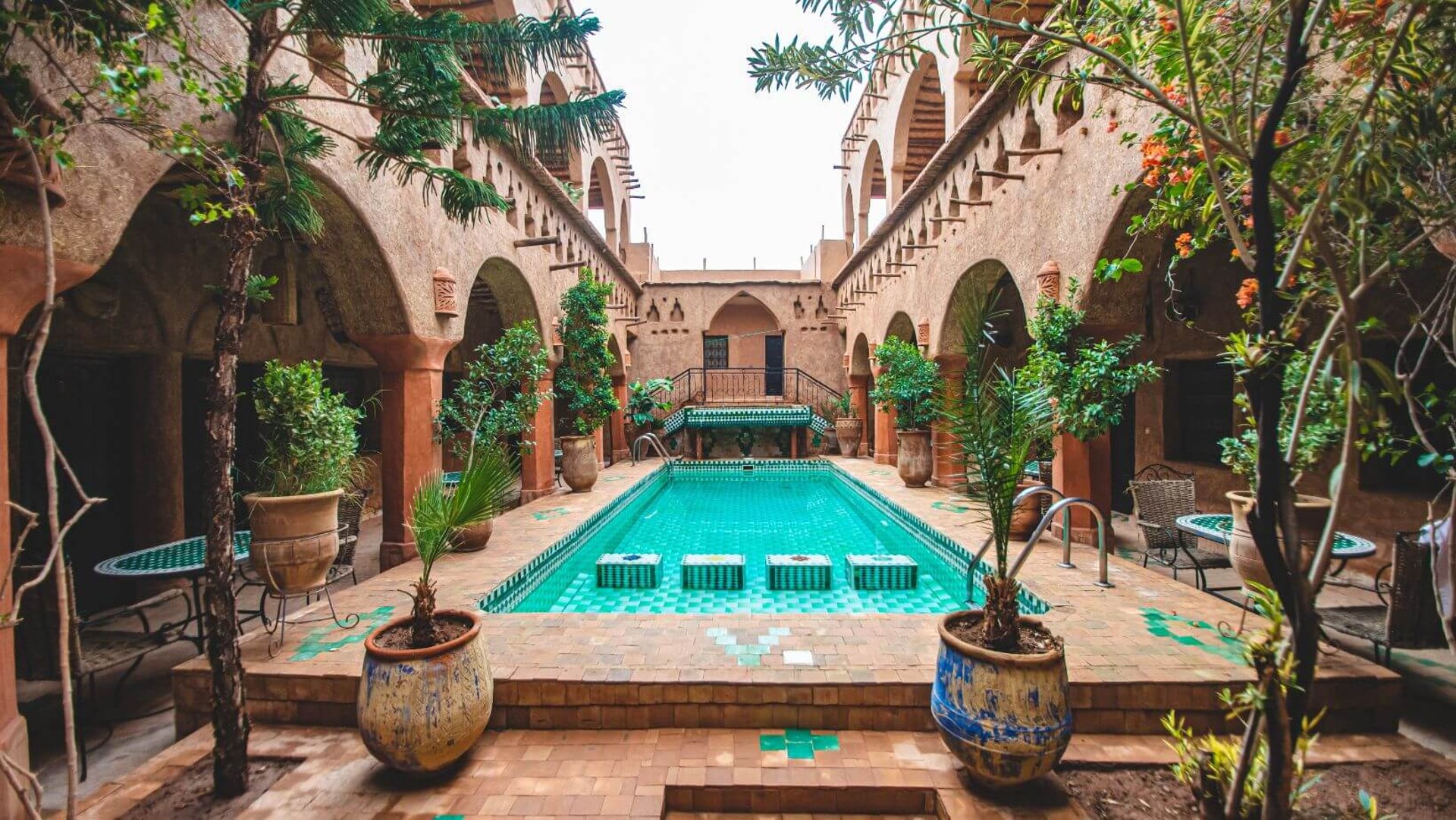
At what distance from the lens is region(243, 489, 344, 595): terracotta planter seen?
405 cm

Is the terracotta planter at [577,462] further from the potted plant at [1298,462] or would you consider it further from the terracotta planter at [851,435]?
the potted plant at [1298,462]

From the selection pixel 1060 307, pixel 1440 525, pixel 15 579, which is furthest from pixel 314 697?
pixel 1060 307

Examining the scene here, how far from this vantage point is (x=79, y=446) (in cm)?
589

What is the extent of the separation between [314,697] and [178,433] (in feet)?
16.1

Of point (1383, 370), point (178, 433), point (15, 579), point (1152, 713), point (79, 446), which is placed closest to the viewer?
point (1383, 370)

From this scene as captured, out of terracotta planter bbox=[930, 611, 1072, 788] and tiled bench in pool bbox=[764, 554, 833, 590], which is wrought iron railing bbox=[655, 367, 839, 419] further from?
terracotta planter bbox=[930, 611, 1072, 788]

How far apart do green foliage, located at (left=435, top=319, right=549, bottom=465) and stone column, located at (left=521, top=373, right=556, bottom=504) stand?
1.28 meters

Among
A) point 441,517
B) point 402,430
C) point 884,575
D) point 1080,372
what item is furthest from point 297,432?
point 1080,372

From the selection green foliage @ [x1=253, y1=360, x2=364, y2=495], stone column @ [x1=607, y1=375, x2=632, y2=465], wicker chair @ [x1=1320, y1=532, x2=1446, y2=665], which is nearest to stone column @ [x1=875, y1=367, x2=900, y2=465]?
stone column @ [x1=607, y1=375, x2=632, y2=465]

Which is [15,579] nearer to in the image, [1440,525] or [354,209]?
[354,209]

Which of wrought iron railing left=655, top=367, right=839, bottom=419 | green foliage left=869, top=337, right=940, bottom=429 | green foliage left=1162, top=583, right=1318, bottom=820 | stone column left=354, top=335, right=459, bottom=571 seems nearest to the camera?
green foliage left=1162, top=583, right=1318, bottom=820

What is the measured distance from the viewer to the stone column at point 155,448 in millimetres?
6348

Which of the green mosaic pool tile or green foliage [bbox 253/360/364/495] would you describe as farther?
green foliage [bbox 253/360/364/495]

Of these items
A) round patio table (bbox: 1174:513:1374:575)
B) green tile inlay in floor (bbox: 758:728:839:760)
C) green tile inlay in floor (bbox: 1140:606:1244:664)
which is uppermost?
round patio table (bbox: 1174:513:1374:575)
